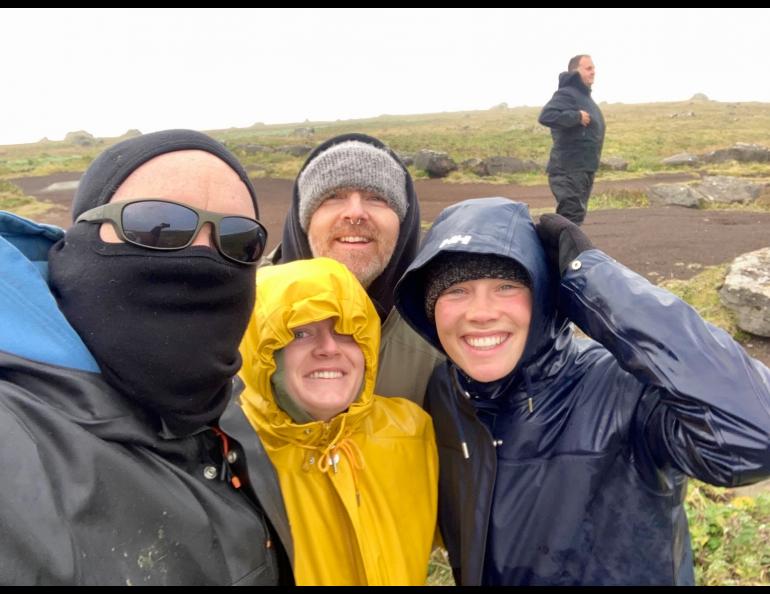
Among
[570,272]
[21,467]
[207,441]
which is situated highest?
[570,272]

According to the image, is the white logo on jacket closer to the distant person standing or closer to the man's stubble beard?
the man's stubble beard

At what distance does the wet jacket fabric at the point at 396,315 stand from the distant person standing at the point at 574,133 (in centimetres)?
559

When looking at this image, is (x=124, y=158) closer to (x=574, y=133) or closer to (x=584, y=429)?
(x=584, y=429)

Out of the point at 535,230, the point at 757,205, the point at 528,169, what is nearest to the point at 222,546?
the point at 535,230

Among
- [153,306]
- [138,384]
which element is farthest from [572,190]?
[138,384]

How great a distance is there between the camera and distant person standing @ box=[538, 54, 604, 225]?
8109 mm

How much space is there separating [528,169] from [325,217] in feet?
72.8

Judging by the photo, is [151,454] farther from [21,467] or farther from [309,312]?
[309,312]

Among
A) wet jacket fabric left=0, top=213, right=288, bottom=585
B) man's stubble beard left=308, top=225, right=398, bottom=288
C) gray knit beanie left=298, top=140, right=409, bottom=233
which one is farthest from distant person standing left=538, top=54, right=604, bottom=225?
wet jacket fabric left=0, top=213, right=288, bottom=585

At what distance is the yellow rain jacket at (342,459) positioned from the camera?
205 cm

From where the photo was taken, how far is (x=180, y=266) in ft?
5.24

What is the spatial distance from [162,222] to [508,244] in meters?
1.16

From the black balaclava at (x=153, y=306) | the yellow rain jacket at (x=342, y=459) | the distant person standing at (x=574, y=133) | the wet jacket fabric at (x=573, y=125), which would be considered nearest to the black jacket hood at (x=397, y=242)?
the yellow rain jacket at (x=342, y=459)

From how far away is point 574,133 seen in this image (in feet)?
27.0
